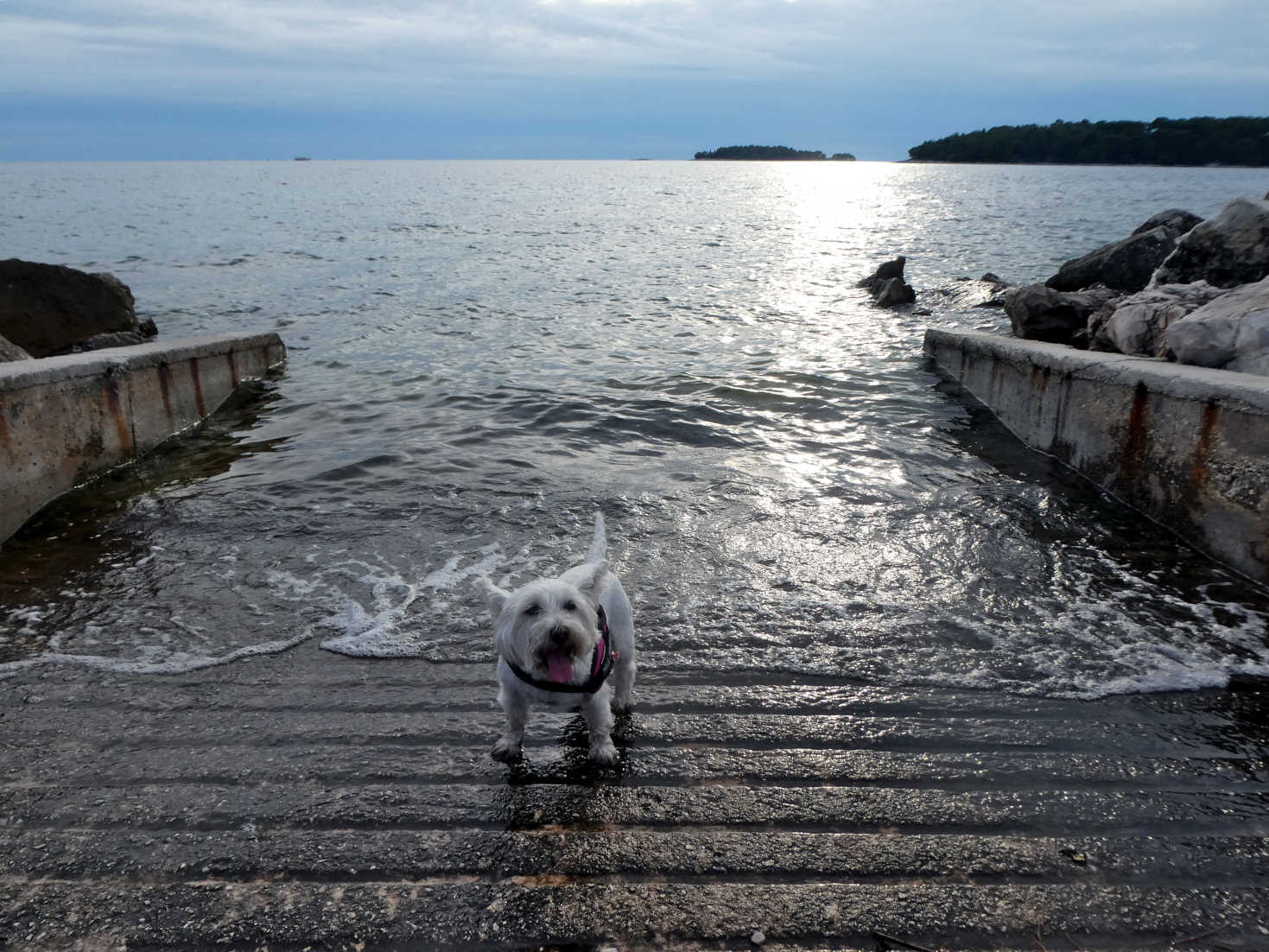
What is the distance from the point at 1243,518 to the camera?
6.27m

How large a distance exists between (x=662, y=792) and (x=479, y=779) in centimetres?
95

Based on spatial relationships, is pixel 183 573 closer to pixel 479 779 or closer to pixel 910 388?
pixel 479 779

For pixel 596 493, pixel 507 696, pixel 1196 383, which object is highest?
pixel 1196 383

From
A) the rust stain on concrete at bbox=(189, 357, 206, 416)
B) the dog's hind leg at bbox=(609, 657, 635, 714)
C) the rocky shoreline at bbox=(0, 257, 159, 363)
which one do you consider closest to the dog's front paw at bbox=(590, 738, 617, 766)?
the dog's hind leg at bbox=(609, 657, 635, 714)

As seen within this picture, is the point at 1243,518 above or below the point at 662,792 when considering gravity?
above

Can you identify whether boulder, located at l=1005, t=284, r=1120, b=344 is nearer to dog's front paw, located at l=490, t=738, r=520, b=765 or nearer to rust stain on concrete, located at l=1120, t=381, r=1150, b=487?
rust stain on concrete, located at l=1120, t=381, r=1150, b=487

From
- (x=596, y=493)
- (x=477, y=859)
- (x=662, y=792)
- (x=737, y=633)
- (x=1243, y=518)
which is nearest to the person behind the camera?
(x=477, y=859)

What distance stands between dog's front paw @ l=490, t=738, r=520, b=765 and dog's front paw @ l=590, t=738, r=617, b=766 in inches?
16.0

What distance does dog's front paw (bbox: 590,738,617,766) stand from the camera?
166 inches

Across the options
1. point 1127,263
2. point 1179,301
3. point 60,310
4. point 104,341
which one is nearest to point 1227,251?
point 1179,301

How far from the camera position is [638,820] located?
383cm

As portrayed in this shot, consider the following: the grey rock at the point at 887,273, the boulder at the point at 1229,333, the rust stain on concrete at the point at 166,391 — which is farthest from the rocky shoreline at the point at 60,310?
the grey rock at the point at 887,273

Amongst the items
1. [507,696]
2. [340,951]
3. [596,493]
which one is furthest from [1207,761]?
[596,493]

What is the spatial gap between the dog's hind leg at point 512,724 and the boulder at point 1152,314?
7.77 m
